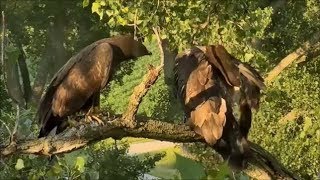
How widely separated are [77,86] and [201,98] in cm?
85

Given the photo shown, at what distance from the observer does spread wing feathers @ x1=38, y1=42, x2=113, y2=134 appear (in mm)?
4445

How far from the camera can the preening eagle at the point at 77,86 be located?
4.45m

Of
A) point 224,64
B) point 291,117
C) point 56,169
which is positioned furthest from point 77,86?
point 291,117

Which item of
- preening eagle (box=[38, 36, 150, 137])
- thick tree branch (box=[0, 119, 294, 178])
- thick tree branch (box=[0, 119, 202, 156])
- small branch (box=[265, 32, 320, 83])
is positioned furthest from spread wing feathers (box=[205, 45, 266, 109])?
small branch (box=[265, 32, 320, 83])

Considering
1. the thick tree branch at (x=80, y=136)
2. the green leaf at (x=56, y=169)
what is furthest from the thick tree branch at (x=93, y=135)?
the green leaf at (x=56, y=169)

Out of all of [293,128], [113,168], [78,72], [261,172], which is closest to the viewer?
[261,172]

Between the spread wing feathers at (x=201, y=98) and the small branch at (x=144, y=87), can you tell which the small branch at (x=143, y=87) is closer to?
the small branch at (x=144, y=87)

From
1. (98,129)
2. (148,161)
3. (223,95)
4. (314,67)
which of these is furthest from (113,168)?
(98,129)

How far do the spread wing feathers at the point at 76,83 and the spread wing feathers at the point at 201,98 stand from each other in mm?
533

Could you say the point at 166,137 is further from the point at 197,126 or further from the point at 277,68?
the point at 277,68

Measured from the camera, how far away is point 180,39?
22.1 feet

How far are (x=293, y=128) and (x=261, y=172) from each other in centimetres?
584

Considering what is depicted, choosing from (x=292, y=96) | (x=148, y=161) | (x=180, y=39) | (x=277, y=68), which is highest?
(x=180, y=39)

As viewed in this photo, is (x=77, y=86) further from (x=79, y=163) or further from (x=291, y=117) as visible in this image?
(x=291, y=117)
